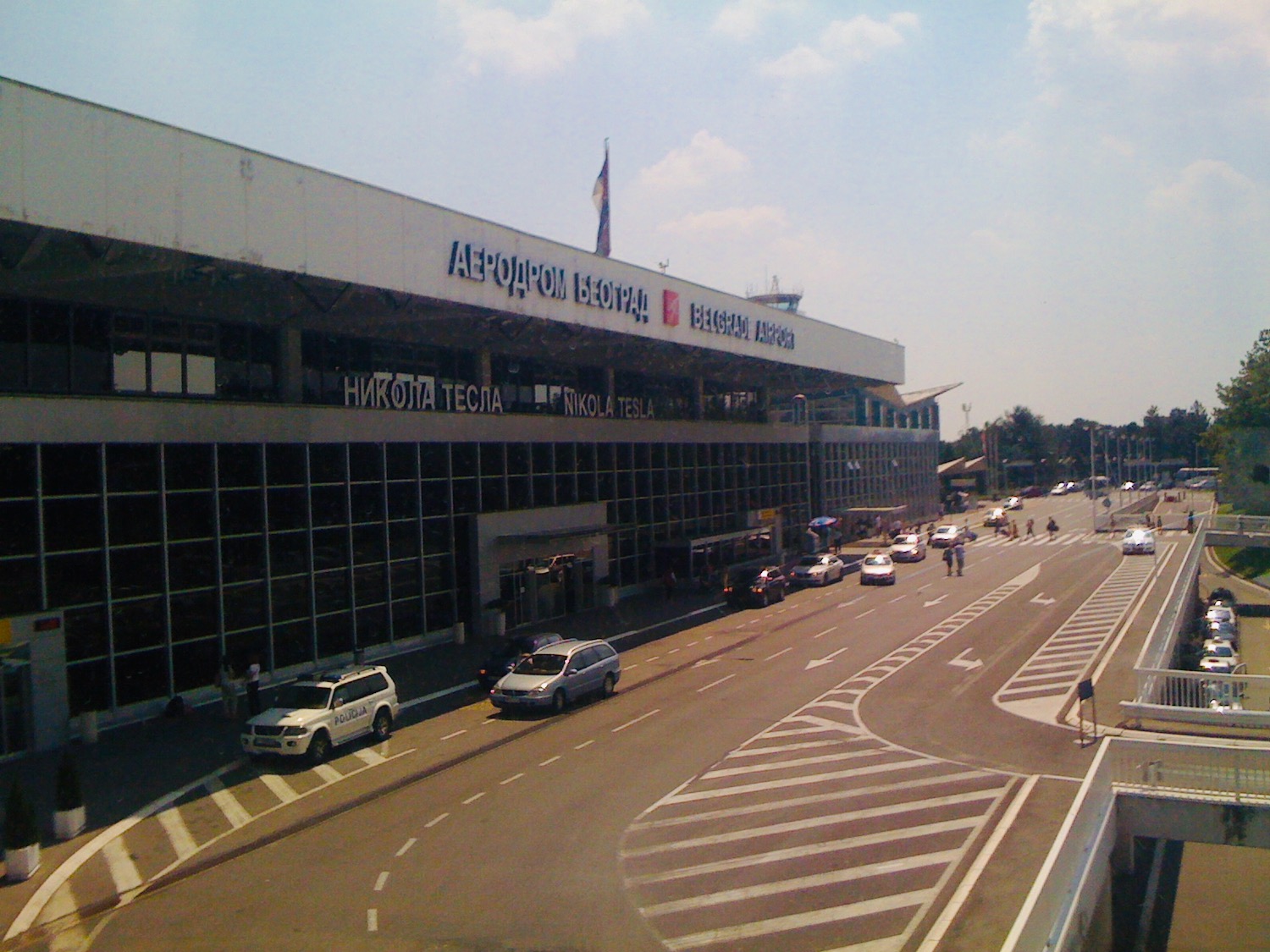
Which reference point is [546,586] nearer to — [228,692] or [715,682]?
[715,682]

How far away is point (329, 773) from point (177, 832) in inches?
147

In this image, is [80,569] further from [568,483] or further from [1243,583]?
[1243,583]

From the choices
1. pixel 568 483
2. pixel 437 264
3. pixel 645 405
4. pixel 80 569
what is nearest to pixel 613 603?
pixel 568 483

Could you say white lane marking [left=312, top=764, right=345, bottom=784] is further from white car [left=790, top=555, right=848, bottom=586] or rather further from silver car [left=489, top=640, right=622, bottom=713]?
white car [left=790, top=555, right=848, bottom=586]

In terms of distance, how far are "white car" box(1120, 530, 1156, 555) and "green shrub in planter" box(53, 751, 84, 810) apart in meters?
55.3

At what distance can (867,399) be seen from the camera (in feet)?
251

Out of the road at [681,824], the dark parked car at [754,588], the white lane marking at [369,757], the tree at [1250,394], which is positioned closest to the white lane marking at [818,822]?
the road at [681,824]

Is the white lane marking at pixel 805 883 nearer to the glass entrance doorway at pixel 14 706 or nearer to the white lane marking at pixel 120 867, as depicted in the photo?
the white lane marking at pixel 120 867

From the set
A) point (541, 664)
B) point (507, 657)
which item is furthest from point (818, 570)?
point (541, 664)

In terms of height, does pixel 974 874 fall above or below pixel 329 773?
above

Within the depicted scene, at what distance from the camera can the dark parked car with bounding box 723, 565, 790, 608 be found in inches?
1649

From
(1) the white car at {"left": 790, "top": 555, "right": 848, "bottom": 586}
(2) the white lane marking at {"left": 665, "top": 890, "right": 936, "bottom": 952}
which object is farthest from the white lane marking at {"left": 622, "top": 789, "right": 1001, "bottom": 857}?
(1) the white car at {"left": 790, "top": 555, "right": 848, "bottom": 586}

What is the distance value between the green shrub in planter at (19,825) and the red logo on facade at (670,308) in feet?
89.7

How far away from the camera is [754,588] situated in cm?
4184
